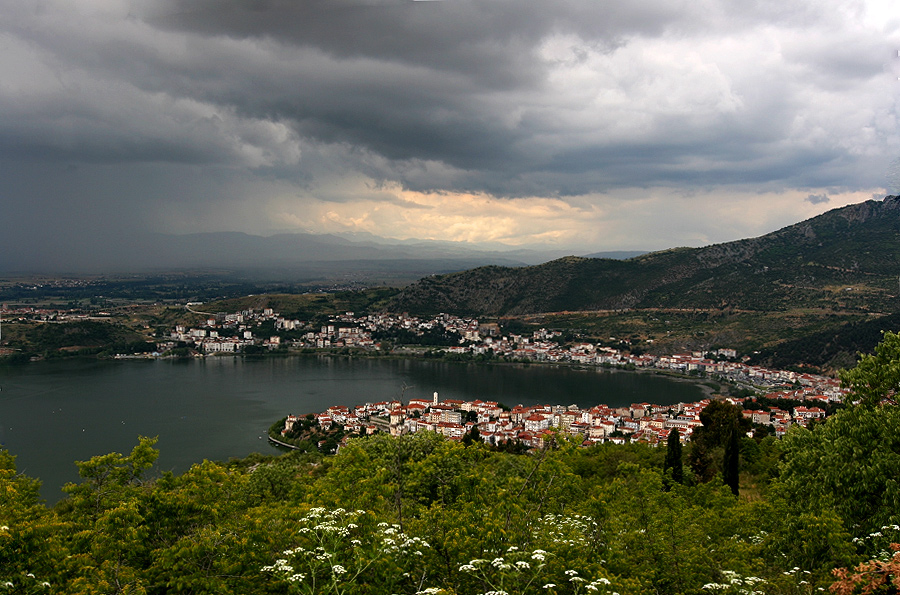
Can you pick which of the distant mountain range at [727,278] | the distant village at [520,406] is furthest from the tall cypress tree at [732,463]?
the distant mountain range at [727,278]

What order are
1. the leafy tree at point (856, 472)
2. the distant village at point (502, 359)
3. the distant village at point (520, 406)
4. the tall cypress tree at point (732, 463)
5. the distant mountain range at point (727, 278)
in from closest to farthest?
the leafy tree at point (856, 472) < the tall cypress tree at point (732, 463) < the distant village at point (520, 406) < the distant village at point (502, 359) < the distant mountain range at point (727, 278)

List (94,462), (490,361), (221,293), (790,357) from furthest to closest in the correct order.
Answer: (221,293), (490,361), (790,357), (94,462)

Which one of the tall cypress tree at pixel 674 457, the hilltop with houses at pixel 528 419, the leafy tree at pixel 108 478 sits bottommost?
the hilltop with houses at pixel 528 419

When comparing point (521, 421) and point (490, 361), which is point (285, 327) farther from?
point (521, 421)

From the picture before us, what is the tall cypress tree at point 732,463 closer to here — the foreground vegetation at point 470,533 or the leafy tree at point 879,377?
the foreground vegetation at point 470,533

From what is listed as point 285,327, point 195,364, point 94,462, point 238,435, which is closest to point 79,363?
point 195,364
